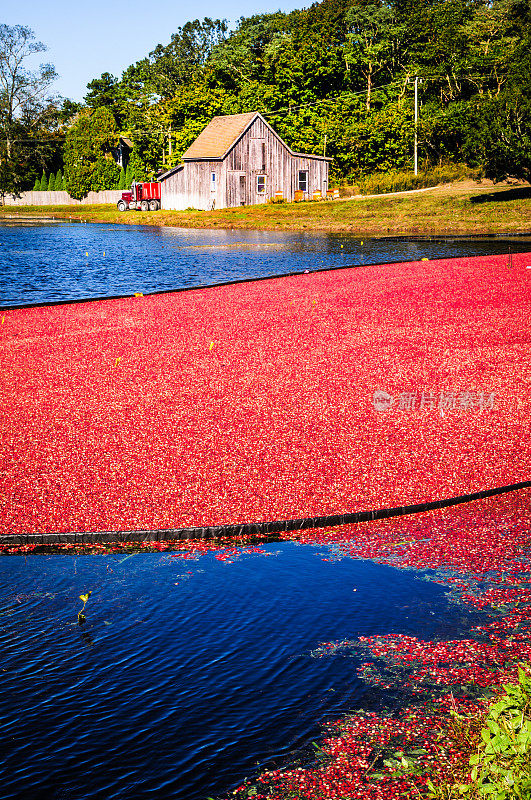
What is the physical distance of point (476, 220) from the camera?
114 feet

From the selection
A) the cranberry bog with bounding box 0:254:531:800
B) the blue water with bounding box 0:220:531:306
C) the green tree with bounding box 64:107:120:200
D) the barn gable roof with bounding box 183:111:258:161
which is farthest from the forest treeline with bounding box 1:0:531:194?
the cranberry bog with bounding box 0:254:531:800

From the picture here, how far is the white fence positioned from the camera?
69750 mm

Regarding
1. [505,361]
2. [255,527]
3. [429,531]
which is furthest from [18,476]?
[505,361]

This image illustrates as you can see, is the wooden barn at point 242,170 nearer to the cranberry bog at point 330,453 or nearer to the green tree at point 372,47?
the green tree at point 372,47

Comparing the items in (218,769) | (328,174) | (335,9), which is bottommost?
(218,769)

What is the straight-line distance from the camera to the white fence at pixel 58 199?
2746 inches

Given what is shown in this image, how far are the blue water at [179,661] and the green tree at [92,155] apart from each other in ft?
222

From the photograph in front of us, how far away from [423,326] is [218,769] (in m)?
10.3

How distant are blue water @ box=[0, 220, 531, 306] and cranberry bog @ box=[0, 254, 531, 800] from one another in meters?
6.38

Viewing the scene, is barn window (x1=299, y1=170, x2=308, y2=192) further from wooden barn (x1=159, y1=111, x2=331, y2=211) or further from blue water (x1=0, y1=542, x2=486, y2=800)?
blue water (x1=0, y1=542, x2=486, y2=800)

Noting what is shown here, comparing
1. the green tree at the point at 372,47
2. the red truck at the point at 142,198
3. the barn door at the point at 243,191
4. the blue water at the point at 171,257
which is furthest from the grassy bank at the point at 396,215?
the green tree at the point at 372,47

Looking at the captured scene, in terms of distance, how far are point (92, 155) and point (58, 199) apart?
6.88 metres

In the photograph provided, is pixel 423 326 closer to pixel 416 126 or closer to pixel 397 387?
pixel 397 387

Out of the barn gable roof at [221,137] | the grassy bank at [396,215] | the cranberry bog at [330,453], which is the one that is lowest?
the cranberry bog at [330,453]
